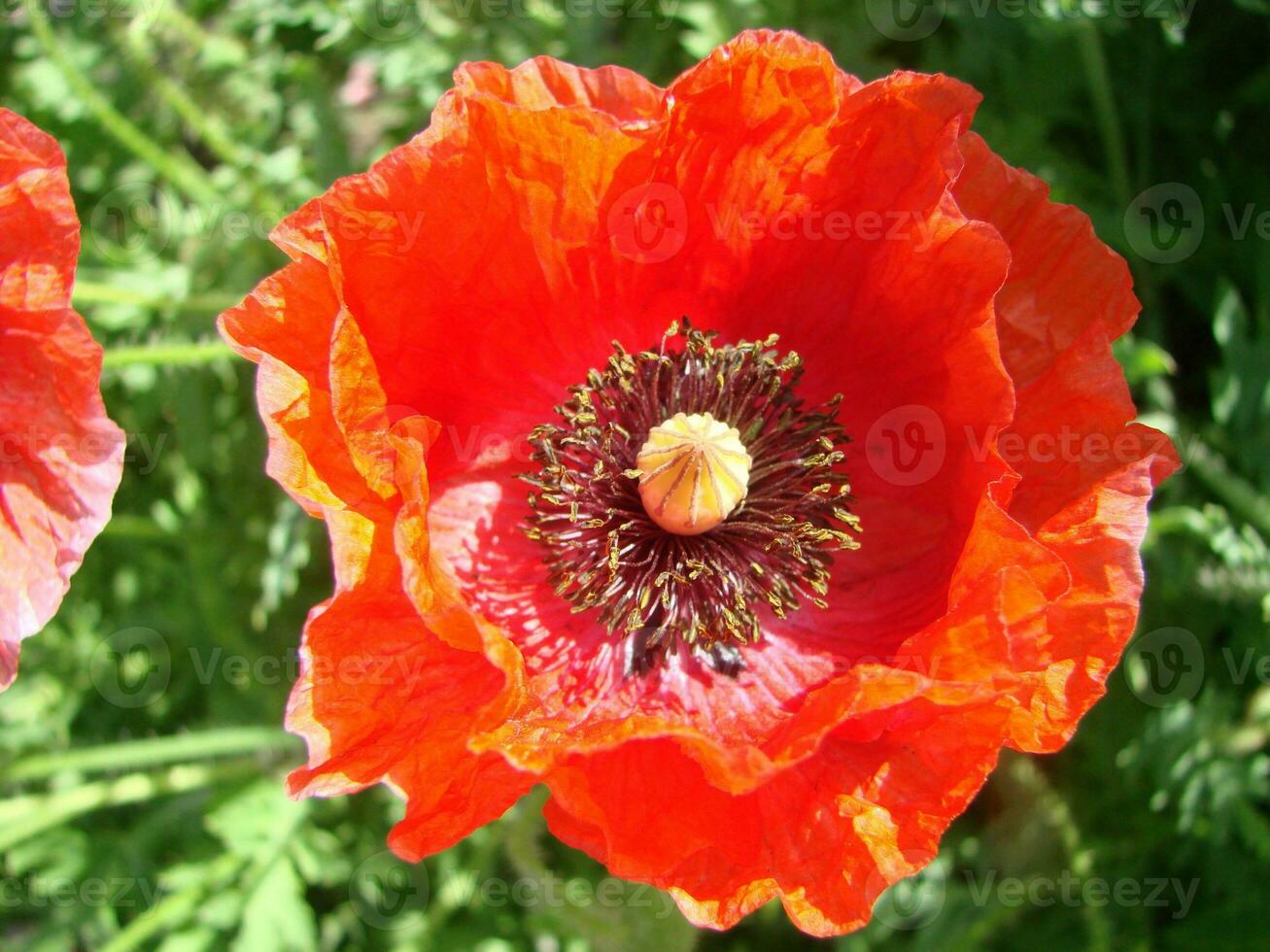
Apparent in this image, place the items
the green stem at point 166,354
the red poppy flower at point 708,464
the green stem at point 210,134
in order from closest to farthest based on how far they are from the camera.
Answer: the red poppy flower at point 708,464 < the green stem at point 166,354 < the green stem at point 210,134

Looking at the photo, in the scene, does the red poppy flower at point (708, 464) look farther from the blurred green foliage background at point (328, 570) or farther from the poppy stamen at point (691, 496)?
the blurred green foliage background at point (328, 570)

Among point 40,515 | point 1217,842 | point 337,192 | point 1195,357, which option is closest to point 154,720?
point 40,515

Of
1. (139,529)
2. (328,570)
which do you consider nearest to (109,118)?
(139,529)

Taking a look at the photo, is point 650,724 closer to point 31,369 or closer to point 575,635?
point 575,635

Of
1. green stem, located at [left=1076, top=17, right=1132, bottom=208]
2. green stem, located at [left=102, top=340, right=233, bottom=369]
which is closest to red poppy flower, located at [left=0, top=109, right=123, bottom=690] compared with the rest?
green stem, located at [left=102, top=340, right=233, bottom=369]

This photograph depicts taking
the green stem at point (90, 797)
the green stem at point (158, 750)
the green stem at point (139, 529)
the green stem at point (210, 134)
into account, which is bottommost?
A: the green stem at point (90, 797)

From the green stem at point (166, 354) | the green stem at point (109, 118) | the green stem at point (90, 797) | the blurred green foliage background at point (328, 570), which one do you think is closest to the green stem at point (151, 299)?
the blurred green foliage background at point (328, 570)
